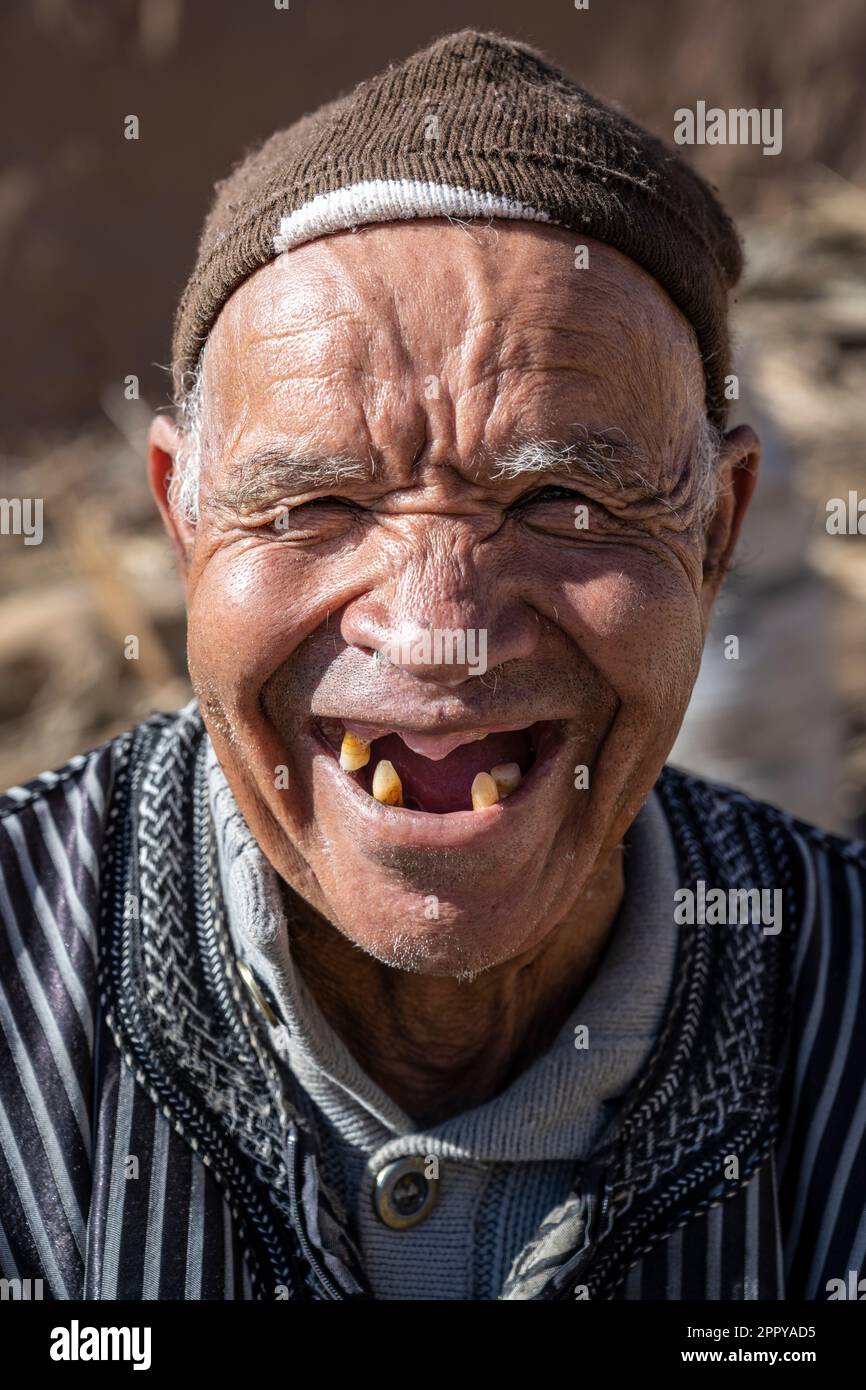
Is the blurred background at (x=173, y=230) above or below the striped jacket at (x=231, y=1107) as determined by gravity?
above

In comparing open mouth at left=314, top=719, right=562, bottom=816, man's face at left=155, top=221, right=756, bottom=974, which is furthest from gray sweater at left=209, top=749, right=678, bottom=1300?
open mouth at left=314, top=719, right=562, bottom=816

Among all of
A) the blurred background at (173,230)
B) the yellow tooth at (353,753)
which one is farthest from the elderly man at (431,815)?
the blurred background at (173,230)

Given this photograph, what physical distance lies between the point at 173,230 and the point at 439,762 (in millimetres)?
5223

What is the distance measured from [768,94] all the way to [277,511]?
5.56m

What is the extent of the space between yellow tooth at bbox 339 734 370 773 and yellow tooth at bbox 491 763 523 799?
163mm

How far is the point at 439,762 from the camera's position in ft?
5.81

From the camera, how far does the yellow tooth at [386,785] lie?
1727 mm

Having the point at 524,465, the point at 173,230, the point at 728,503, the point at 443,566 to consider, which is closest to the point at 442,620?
the point at 443,566

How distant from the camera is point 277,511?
171 cm

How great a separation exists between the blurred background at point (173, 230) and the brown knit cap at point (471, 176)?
3.00 meters

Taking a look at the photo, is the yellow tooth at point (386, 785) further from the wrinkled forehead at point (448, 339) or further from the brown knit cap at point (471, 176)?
the brown knit cap at point (471, 176)

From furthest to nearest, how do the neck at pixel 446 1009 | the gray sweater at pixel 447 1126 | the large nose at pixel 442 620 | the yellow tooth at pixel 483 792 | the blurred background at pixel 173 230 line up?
the blurred background at pixel 173 230, the neck at pixel 446 1009, the gray sweater at pixel 447 1126, the yellow tooth at pixel 483 792, the large nose at pixel 442 620
